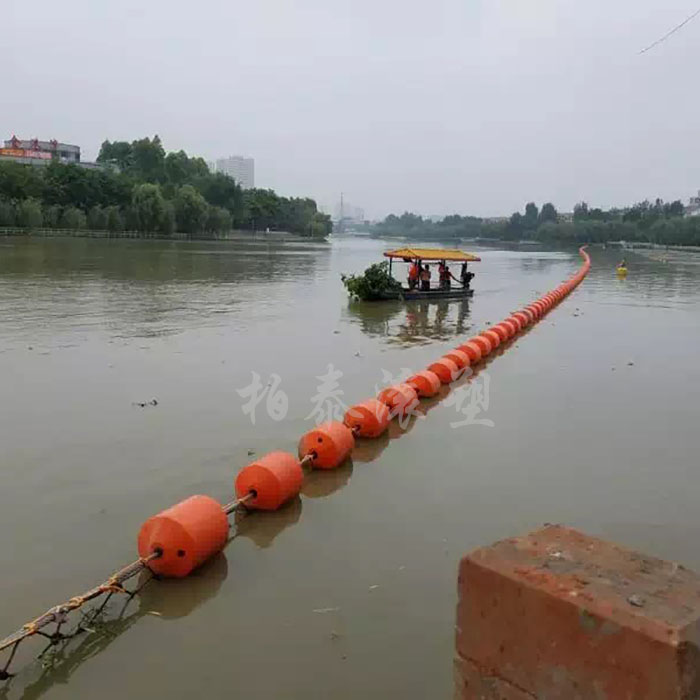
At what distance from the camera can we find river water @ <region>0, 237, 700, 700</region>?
391 cm

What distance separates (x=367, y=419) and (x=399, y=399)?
Result: 100cm

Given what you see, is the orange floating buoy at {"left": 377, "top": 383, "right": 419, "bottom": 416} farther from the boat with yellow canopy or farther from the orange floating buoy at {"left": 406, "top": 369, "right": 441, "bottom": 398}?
the boat with yellow canopy

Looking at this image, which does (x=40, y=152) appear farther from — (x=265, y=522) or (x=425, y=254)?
(x=265, y=522)

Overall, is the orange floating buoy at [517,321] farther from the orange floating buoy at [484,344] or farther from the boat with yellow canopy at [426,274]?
the boat with yellow canopy at [426,274]

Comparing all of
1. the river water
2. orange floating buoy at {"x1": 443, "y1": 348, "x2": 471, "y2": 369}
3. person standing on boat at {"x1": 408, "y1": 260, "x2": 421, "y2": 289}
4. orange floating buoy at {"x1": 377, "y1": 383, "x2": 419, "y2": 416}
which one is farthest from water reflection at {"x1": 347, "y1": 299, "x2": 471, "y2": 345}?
orange floating buoy at {"x1": 377, "y1": 383, "x2": 419, "y2": 416}

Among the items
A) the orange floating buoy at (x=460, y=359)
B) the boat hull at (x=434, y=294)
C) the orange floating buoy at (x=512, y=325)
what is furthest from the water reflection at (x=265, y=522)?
the boat hull at (x=434, y=294)

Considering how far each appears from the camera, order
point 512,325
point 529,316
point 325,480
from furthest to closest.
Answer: point 529,316
point 512,325
point 325,480

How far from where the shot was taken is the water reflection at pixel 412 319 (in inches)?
608

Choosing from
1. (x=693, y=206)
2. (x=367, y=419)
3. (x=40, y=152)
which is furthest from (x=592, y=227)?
(x=367, y=419)

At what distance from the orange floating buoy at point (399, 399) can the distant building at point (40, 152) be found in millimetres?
95844

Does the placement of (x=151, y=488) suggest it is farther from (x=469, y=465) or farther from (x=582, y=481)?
(x=582, y=481)

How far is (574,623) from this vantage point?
1.67 metres

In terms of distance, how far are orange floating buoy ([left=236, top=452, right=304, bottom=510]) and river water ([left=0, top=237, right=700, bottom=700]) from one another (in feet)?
0.49

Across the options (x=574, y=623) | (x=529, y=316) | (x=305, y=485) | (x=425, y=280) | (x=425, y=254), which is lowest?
(x=305, y=485)
